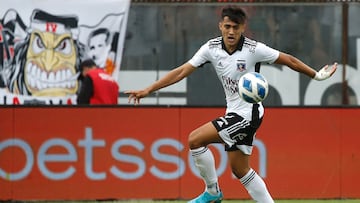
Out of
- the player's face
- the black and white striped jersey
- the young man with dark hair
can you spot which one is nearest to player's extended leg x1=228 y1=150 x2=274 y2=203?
the black and white striped jersey

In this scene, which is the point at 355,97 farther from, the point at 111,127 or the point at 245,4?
the point at 111,127

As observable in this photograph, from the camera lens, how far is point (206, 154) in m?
11.0

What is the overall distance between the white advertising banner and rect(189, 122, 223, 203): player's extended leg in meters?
4.50

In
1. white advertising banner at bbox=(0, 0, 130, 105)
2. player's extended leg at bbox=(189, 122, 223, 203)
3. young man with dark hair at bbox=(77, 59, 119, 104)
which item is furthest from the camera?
white advertising banner at bbox=(0, 0, 130, 105)

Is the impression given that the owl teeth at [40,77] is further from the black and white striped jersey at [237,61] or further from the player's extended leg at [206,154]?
the black and white striped jersey at [237,61]

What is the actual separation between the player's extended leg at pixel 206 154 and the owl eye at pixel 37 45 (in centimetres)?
471

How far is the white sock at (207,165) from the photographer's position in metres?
11.0

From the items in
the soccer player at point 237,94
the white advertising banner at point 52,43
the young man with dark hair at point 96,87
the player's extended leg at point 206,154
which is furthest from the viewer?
the white advertising banner at point 52,43

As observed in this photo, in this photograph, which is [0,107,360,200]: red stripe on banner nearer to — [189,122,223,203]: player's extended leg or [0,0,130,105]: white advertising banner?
[0,0,130,105]: white advertising banner

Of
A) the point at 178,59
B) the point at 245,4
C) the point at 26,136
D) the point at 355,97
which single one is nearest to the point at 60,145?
the point at 26,136

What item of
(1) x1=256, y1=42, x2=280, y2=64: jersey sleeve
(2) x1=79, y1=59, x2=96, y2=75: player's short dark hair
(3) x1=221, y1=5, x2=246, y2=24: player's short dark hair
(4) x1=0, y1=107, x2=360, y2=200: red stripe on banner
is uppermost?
(3) x1=221, y1=5, x2=246, y2=24: player's short dark hair

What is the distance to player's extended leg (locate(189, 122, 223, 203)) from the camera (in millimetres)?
10922

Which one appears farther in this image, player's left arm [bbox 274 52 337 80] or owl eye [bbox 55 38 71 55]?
owl eye [bbox 55 38 71 55]

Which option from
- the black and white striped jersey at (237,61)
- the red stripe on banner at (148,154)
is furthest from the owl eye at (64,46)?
the black and white striped jersey at (237,61)
